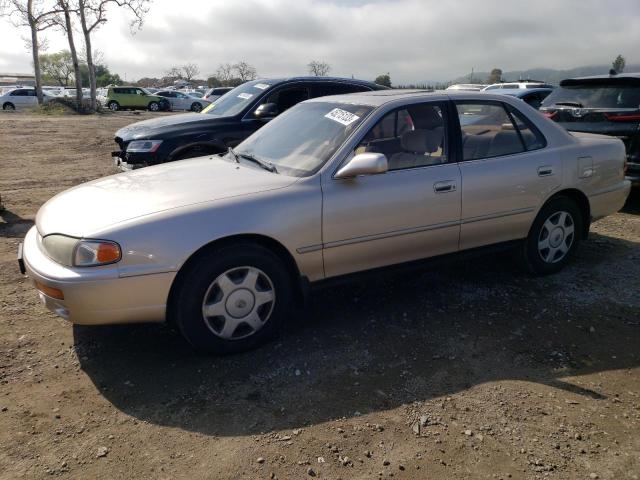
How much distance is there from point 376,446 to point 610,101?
622 cm

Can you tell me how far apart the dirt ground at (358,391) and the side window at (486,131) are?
1.15 metres

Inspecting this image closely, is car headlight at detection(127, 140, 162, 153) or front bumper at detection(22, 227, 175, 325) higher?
car headlight at detection(127, 140, 162, 153)

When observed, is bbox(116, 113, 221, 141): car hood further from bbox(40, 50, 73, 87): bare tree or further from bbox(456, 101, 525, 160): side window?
bbox(40, 50, 73, 87): bare tree

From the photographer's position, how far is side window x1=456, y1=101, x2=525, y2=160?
4152 millimetres

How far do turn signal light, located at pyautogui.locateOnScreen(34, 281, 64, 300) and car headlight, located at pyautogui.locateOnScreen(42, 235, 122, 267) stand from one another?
0.52 ft

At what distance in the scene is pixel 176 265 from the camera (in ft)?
10.1

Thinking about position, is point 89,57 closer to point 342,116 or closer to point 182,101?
point 182,101

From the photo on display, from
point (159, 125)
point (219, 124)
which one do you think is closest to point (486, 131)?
point (219, 124)

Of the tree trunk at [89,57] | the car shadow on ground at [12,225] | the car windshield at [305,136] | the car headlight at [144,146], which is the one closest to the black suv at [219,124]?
the car headlight at [144,146]

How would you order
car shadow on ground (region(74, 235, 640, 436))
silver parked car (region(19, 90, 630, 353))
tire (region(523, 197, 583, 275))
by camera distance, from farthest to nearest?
tire (region(523, 197, 583, 275)) → silver parked car (region(19, 90, 630, 353)) → car shadow on ground (region(74, 235, 640, 436))

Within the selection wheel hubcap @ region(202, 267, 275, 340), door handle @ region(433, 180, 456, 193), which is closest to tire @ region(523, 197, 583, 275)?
door handle @ region(433, 180, 456, 193)

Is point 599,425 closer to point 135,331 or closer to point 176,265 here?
point 176,265

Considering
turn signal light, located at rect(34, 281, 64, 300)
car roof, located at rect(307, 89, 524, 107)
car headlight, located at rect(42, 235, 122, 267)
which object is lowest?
turn signal light, located at rect(34, 281, 64, 300)

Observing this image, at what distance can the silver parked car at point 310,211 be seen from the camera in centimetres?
306
